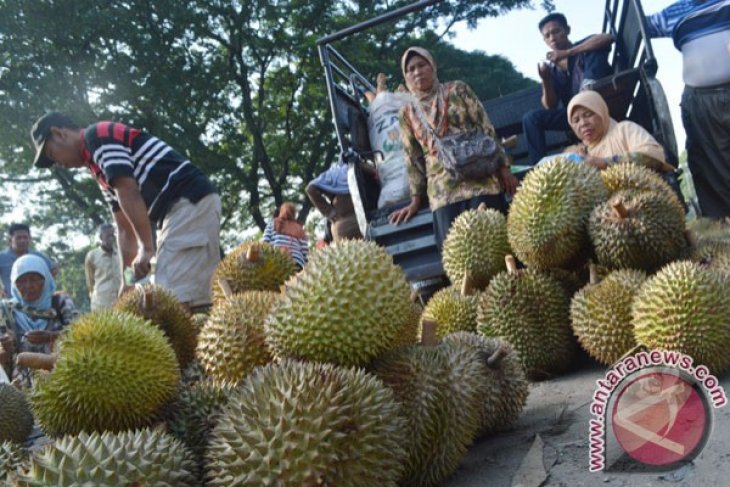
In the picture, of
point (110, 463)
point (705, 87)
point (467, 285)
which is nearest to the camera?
point (110, 463)

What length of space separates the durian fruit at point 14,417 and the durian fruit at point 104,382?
4.31 feet

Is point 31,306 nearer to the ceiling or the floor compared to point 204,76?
nearer to the floor

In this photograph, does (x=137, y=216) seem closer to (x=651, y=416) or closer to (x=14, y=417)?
(x=14, y=417)

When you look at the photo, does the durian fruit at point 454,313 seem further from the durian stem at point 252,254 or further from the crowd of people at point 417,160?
the crowd of people at point 417,160

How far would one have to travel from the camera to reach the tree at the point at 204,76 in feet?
42.9

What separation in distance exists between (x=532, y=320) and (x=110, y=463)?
187 centimetres

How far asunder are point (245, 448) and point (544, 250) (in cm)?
173

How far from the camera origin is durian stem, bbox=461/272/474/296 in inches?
112

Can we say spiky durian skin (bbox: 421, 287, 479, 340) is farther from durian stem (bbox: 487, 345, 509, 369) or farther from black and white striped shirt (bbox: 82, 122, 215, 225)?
black and white striped shirt (bbox: 82, 122, 215, 225)

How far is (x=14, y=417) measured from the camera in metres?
2.73

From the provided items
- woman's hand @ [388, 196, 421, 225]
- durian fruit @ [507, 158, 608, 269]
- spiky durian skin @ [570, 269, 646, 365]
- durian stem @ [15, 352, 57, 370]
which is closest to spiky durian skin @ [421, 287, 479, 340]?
durian fruit @ [507, 158, 608, 269]

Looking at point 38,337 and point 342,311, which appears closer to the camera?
point 342,311

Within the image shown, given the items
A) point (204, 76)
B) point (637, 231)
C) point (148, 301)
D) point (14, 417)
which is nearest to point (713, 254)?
point (637, 231)

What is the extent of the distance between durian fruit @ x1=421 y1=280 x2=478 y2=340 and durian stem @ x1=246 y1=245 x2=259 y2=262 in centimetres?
84
